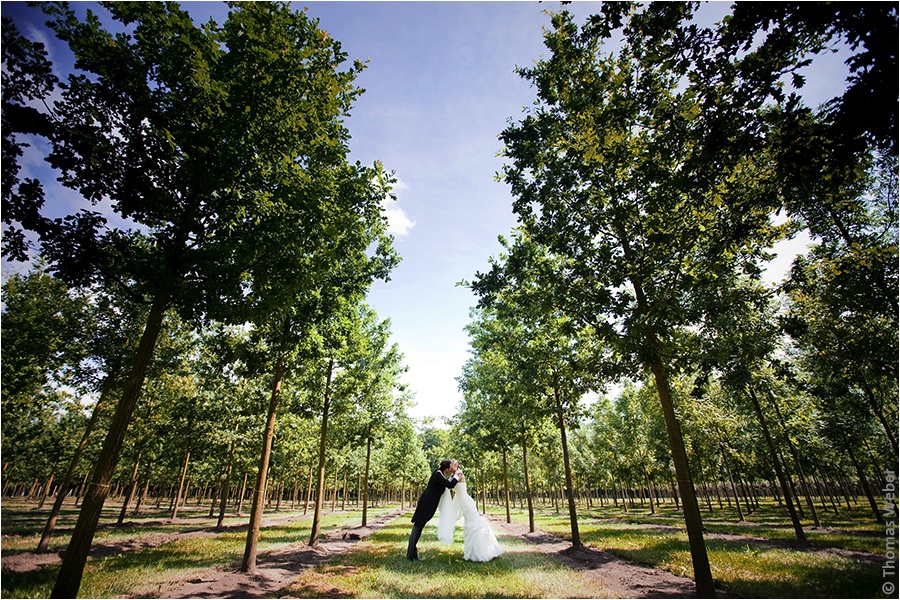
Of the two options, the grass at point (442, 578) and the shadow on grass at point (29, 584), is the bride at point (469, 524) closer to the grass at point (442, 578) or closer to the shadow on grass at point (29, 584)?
the grass at point (442, 578)

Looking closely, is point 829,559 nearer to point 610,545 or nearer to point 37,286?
point 610,545

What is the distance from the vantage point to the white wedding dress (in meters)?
11.1

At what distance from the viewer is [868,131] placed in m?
4.88

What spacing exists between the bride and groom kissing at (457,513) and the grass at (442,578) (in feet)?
1.22

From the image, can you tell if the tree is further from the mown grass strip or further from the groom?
the groom

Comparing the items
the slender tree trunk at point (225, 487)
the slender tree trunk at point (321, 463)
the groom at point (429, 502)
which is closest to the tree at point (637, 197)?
the groom at point (429, 502)

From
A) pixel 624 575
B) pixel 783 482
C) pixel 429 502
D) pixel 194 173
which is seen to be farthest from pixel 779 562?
pixel 194 173

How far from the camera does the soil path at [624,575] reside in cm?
800

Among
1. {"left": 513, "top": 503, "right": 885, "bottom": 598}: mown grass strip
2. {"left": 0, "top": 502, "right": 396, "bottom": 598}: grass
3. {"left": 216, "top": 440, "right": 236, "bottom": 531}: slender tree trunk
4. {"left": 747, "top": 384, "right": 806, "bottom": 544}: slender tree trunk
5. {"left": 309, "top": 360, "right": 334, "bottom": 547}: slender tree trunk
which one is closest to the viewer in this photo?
{"left": 513, "top": 503, "right": 885, "bottom": 598}: mown grass strip

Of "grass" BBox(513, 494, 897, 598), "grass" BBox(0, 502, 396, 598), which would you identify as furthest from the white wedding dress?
"grass" BBox(0, 502, 396, 598)

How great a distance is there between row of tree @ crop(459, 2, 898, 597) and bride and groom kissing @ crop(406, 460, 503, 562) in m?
4.99

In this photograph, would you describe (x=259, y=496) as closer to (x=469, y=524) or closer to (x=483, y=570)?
(x=469, y=524)

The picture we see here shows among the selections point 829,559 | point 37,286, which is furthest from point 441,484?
point 37,286

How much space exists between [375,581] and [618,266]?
32.2 ft
